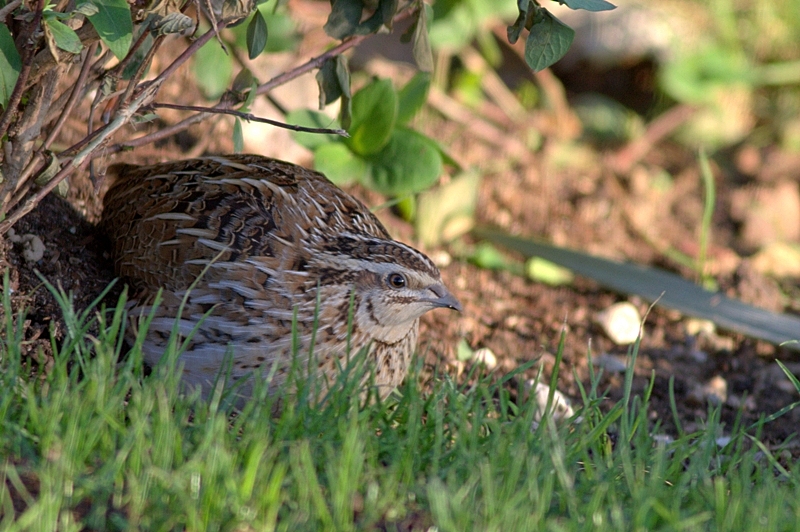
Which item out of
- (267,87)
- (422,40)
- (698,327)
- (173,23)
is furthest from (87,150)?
(698,327)

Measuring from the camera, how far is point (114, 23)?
3.28 meters

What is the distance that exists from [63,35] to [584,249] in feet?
14.0

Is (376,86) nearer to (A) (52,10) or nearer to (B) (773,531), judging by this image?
(A) (52,10)

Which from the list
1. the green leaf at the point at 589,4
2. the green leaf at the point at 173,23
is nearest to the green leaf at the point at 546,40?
the green leaf at the point at 589,4

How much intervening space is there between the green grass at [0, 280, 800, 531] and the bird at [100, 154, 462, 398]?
0.40 m

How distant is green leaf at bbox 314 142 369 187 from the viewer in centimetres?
514

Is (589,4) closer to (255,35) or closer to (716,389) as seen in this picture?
(255,35)

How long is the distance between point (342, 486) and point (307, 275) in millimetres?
1420

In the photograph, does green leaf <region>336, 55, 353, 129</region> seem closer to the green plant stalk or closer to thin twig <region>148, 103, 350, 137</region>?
thin twig <region>148, 103, 350, 137</region>

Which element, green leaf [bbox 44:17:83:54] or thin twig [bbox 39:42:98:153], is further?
thin twig [bbox 39:42:98:153]

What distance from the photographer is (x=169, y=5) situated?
11.6ft

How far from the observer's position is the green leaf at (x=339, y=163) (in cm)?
514

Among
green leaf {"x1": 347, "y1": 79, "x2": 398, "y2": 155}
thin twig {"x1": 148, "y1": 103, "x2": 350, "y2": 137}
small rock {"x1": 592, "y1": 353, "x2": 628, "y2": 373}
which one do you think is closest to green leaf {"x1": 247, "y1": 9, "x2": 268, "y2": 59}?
thin twig {"x1": 148, "y1": 103, "x2": 350, "y2": 137}

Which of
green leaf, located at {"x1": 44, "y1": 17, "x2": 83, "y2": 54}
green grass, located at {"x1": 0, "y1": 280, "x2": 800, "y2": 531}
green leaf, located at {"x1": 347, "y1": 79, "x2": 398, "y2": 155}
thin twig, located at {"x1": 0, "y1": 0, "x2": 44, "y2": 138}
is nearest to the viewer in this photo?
green grass, located at {"x1": 0, "y1": 280, "x2": 800, "y2": 531}
